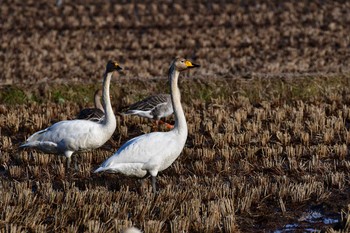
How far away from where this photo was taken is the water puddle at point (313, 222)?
24.5ft

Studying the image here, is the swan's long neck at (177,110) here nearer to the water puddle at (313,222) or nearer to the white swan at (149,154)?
the white swan at (149,154)

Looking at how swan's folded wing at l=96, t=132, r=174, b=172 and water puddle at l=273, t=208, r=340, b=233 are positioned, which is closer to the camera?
water puddle at l=273, t=208, r=340, b=233

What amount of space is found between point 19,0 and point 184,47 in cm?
1276

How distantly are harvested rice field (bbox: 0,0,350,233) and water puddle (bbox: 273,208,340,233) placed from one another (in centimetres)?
2

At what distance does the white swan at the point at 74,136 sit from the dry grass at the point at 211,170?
11.9 inches

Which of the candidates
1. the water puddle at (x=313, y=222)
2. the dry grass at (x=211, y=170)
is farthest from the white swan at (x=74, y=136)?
the water puddle at (x=313, y=222)

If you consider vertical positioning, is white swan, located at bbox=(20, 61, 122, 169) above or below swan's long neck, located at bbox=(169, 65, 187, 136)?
below

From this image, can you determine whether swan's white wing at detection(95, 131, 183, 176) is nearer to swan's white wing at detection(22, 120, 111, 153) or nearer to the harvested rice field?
the harvested rice field

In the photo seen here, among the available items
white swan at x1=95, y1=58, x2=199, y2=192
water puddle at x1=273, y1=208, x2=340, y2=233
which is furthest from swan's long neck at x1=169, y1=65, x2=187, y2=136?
water puddle at x1=273, y1=208, x2=340, y2=233

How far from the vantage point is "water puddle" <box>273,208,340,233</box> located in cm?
745

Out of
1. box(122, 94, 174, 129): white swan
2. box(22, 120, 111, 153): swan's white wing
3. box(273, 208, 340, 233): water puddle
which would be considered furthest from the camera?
box(122, 94, 174, 129): white swan

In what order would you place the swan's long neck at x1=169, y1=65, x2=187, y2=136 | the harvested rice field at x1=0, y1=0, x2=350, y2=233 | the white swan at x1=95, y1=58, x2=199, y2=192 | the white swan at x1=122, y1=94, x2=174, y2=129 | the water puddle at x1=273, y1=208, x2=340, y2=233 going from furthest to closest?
the white swan at x1=122, y1=94, x2=174, y2=129
the swan's long neck at x1=169, y1=65, x2=187, y2=136
the white swan at x1=95, y1=58, x2=199, y2=192
the harvested rice field at x1=0, y1=0, x2=350, y2=233
the water puddle at x1=273, y1=208, x2=340, y2=233

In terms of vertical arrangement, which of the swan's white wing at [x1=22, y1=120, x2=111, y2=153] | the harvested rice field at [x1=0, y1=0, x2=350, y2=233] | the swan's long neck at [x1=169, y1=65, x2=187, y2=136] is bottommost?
the harvested rice field at [x1=0, y1=0, x2=350, y2=233]

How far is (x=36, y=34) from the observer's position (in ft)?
87.7
